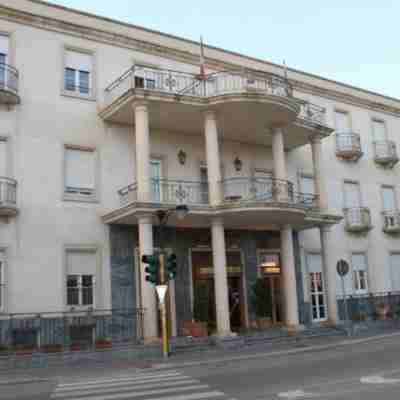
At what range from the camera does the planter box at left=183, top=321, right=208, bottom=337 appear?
60.2ft

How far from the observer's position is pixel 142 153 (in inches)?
709

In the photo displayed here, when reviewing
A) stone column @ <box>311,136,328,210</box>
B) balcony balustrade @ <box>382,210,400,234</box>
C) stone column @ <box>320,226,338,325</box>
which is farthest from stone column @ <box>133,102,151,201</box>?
balcony balustrade @ <box>382,210,400,234</box>

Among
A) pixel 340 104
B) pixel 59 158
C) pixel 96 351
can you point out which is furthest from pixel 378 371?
pixel 340 104

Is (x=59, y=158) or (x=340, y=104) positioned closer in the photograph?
(x=59, y=158)

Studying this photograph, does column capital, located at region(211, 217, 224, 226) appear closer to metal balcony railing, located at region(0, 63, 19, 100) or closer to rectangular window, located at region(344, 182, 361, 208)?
metal balcony railing, located at region(0, 63, 19, 100)

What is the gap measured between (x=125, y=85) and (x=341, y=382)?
13.9m

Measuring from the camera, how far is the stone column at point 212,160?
18.5m

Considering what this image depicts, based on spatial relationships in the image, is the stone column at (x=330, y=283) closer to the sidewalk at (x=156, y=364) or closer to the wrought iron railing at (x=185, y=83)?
the sidewalk at (x=156, y=364)

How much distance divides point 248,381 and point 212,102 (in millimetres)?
10720

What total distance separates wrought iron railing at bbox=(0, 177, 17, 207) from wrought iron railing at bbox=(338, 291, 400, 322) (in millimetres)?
15084

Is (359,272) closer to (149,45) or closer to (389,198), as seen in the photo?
(389,198)

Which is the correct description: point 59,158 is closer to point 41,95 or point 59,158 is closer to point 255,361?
point 41,95

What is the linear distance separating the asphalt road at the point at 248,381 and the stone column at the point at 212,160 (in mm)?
5844

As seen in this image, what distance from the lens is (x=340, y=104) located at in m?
27.9
